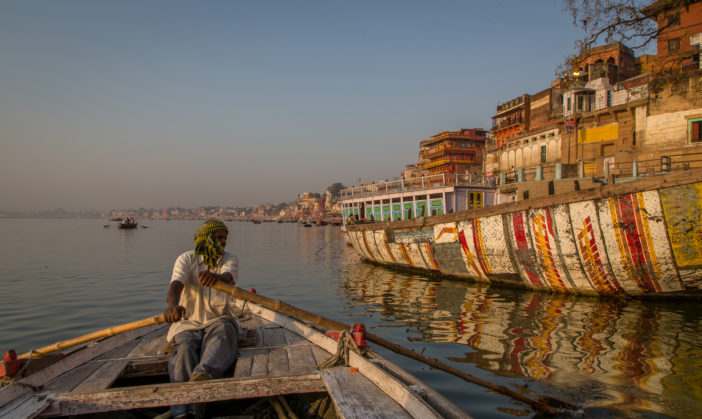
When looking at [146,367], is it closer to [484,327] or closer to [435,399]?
[435,399]

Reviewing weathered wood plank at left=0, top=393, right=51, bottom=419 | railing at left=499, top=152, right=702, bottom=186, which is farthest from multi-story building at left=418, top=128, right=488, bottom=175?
weathered wood plank at left=0, top=393, right=51, bottom=419

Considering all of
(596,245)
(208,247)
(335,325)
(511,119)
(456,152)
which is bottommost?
(335,325)

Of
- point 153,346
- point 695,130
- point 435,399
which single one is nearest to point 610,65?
point 695,130

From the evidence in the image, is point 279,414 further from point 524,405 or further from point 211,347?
point 524,405

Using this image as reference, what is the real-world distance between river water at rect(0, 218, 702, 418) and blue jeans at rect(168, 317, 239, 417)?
112 inches

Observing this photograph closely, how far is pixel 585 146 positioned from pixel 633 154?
5.39 metres

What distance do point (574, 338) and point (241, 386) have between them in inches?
249

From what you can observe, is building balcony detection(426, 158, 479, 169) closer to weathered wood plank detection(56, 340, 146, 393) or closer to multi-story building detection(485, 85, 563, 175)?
multi-story building detection(485, 85, 563, 175)

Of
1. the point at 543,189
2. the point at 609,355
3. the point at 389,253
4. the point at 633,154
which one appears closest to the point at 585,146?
the point at 633,154

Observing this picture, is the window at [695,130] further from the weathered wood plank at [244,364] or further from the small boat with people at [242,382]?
the weathered wood plank at [244,364]

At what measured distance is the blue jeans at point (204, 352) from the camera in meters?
3.85

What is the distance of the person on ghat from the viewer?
395 centimetres

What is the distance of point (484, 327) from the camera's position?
324 inches

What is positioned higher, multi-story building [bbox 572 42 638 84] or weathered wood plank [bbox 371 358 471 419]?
multi-story building [bbox 572 42 638 84]
